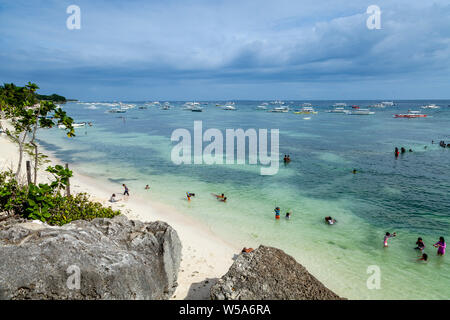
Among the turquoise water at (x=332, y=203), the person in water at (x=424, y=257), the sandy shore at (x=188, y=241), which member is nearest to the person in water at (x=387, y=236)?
the turquoise water at (x=332, y=203)

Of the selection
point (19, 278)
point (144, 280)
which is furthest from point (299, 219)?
point (19, 278)

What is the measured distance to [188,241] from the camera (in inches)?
622

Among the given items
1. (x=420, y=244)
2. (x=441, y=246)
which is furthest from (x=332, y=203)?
(x=441, y=246)

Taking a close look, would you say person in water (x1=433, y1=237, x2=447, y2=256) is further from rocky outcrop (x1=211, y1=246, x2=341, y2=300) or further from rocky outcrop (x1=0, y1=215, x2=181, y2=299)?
rocky outcrop (x1=0, y1=215, x2=181, y2=299)

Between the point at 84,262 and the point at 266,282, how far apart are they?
217 inches

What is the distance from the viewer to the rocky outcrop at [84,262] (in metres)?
6.77

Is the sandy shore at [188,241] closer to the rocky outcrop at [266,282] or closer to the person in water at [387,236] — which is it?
the rocky outcrop at [266,282]

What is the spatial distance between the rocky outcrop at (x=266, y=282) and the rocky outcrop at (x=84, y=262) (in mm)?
2409

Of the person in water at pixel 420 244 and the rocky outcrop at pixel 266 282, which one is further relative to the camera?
the person in water at pixel 420 244

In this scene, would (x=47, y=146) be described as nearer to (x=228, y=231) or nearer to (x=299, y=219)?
(x=228, y=231)

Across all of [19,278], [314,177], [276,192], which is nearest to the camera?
[19,278]

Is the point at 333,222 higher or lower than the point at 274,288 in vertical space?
lower

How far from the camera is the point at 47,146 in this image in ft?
157
